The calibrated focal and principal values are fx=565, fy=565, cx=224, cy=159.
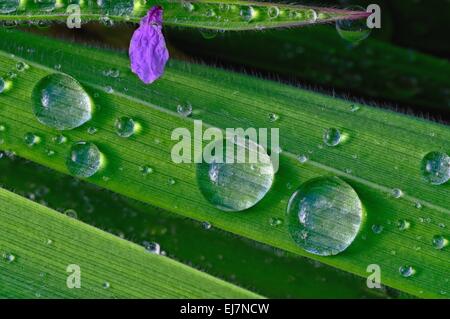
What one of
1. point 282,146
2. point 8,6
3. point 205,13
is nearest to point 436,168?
point 282,146

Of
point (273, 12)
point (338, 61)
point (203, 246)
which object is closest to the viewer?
point (273, 12)

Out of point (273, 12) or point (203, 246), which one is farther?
point (203, 246)

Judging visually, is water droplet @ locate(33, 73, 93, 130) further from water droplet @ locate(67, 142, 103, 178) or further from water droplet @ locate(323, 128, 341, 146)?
water droplet @ locate(323, 128, 341, 146)

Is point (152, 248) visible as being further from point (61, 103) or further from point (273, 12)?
point (273, 12)

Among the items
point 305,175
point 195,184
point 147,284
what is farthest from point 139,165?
point 305,175

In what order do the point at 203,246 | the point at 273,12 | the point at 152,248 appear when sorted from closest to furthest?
the point at 273,12, the point at 152,248, the point at 203,246

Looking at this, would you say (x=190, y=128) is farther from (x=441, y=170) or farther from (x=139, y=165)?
(x=441, y=170)

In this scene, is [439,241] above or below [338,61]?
below

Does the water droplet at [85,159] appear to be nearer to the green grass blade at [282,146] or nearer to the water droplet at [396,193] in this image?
the green grass blade at [282,146]

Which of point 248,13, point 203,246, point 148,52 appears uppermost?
point 248,13

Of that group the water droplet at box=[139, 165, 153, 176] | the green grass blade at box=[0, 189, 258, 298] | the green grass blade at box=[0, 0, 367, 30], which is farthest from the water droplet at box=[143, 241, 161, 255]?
the green grass blade at box=[0, 0, 367, 30]
